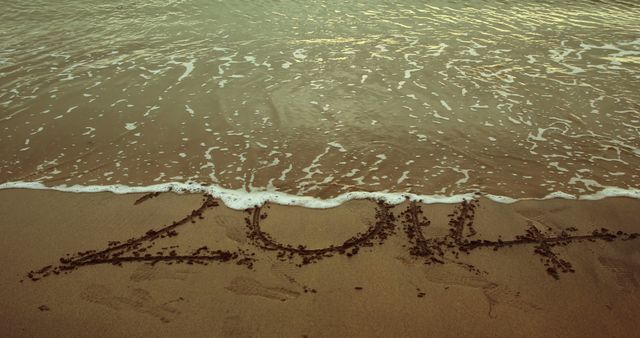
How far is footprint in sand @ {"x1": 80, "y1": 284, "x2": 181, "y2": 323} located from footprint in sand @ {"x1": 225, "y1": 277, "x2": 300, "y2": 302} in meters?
0.45

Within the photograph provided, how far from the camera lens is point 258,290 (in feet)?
10.2

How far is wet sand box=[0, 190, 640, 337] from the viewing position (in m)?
2.87

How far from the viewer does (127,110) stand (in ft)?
19.3

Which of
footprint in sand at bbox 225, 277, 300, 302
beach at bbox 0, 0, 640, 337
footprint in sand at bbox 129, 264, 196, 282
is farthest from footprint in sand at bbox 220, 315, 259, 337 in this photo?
footprint in sand at bbox 129, 264, 196, 282

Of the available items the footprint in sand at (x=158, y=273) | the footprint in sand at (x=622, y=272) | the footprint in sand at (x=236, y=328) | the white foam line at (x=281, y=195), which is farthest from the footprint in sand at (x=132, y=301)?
the footprint in sand at (x=622, y=272)

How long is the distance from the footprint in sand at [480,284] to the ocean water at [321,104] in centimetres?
105

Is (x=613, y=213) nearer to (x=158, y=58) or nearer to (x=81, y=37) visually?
(x=158, y=58)

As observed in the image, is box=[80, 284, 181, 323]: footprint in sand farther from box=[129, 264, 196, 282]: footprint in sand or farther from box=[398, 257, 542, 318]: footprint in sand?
box=[398, 257, 542, 318]: footprint in sand

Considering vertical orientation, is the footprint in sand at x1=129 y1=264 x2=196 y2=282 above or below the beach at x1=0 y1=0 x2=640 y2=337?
below

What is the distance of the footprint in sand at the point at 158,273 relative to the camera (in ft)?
10.6

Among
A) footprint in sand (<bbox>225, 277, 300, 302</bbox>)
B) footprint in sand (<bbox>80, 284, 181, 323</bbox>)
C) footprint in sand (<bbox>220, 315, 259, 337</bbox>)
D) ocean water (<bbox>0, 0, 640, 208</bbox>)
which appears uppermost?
ocean water (<bbox>0, 0, 640, 208</bbox>)

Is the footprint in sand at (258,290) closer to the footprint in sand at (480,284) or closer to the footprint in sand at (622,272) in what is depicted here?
the footprint in sand at (480,284)

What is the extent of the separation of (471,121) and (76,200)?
4.85 m

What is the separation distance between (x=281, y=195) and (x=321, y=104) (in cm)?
218
